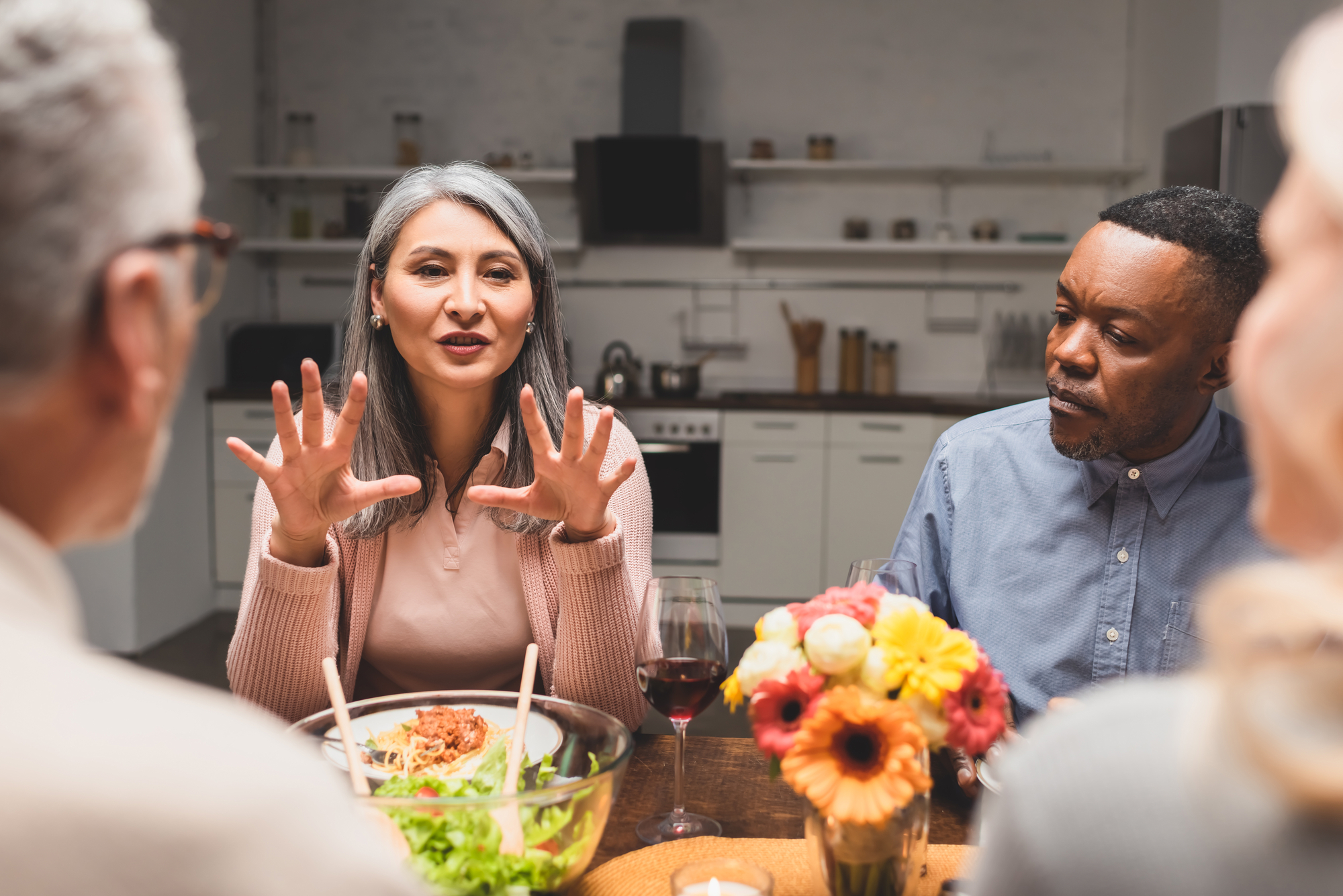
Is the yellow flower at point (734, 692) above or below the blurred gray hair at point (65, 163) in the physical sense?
below

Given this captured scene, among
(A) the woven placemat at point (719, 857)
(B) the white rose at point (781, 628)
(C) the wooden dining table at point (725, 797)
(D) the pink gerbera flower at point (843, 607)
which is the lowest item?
(C) the wooden dining table at point (725, 797)

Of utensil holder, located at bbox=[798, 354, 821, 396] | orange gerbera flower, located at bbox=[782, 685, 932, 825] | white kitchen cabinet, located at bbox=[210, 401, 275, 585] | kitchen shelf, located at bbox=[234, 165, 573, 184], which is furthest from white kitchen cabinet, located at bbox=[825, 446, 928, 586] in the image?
orange gerbera flower, located at bbox=[782, 685, 932, 825]

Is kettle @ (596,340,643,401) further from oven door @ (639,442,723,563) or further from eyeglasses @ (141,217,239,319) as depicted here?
eyeglasses @ (141,217,239,319)

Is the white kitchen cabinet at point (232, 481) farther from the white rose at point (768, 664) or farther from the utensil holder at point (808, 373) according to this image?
the white rose at point (768, 664)

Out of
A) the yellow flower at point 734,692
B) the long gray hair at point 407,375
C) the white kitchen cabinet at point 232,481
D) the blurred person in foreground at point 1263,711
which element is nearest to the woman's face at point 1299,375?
the blurred person in foreground at point 1263,711

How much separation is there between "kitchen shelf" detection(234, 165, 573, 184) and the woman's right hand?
353 centimetres

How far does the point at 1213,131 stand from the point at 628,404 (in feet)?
7.69

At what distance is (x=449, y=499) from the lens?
1628mm

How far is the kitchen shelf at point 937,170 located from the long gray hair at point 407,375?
3121 millimetres

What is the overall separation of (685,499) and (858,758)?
3628 millimetres

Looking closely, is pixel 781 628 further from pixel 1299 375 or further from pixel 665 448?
pixel 665 448

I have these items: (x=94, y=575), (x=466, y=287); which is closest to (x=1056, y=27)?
(x=466, y=287)

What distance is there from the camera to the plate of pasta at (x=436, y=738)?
0.98 meters

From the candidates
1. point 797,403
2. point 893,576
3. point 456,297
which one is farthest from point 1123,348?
point 797,403
